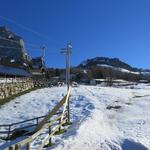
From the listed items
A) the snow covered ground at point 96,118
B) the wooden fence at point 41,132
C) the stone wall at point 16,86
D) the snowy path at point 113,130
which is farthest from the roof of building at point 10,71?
the wooden fence at point 41,132

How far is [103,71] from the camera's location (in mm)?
146250

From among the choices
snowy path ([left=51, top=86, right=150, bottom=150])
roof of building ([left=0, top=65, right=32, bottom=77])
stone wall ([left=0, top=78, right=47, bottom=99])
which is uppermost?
roof of building ([left=0, top=65, right=32, bottom=77])

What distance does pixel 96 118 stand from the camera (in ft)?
110

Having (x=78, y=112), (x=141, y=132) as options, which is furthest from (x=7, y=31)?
(x=141, y=132)

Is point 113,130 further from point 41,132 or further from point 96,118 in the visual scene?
point 41,132

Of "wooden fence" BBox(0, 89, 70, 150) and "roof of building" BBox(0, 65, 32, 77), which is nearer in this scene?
"wooden fence" BBox(0, 89, 70, 150)

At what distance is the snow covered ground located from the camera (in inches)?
848

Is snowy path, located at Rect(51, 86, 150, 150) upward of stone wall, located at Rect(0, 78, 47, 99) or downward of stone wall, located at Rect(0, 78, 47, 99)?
downward

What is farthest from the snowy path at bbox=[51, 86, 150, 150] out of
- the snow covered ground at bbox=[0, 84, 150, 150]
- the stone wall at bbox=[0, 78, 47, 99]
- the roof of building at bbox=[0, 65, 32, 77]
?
the roof of building at bbox=[0, 65, 32, 77]

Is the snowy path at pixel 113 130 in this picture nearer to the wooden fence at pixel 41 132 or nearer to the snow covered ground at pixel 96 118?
the snow covered ground at pixel 96 118

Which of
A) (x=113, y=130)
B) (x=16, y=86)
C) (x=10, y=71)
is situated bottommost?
(x=113, y=130)

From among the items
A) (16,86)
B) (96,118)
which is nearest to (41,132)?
(96,118)

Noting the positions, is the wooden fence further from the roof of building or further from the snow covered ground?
the roof of building

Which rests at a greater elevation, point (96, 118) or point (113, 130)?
point (96, 118)
